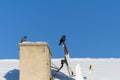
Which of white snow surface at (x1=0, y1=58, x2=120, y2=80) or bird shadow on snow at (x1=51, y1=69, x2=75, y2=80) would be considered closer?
bird shadow on snow at (x1=51, y1=69, x2=75, y2=80)

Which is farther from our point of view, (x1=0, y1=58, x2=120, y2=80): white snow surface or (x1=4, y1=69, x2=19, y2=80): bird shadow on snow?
(x1=0, y1=58, x2=120, y2=80): white snow surface

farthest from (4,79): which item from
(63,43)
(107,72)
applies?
(107,72)

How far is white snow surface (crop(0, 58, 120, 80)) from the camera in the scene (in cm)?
1566

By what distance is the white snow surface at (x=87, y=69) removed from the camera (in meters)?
15.7

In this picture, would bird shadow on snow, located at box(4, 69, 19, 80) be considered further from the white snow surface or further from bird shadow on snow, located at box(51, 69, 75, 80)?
bird shadow on snow, located at box(51, 69, 75, 80)

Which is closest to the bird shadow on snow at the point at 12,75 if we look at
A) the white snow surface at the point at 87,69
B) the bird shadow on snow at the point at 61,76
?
the white snow surface at the point at 87,69

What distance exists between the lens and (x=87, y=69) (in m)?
16.9

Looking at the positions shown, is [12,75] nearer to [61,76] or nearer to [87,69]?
[61,76]

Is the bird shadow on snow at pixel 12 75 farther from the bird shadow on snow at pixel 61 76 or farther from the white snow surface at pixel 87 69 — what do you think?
the bird shadow on snow at pixel 61 76

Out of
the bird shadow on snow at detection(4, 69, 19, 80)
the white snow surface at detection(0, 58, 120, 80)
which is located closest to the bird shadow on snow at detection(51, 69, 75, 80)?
the white snow surface at detection(0, 58, 120, 80)

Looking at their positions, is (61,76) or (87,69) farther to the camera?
(87,69)

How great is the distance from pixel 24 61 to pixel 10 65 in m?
3.78

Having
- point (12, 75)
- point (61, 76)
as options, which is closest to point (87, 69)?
point (61, 76)

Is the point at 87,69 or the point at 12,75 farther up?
the point at 87,69
